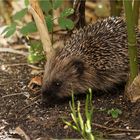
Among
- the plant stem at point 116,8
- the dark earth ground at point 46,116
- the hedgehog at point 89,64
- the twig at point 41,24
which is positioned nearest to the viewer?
the dark earth ground at point 46,116

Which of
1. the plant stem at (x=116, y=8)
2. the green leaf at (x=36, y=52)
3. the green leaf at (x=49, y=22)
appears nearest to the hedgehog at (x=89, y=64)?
the green leaf at (x=49, y=22)

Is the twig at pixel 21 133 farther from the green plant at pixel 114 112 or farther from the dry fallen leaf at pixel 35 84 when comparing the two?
the dry fallen leaf at pixel 35 84

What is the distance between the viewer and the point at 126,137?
4055mm

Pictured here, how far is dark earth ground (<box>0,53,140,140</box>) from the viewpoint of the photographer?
4203mm

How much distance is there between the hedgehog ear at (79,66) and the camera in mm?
4855

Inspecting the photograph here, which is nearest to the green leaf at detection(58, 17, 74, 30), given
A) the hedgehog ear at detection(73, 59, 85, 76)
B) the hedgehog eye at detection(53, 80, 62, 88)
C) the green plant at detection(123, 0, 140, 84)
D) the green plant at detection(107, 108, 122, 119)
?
the hedgehog ear at detection(73, 59, 85, 76)

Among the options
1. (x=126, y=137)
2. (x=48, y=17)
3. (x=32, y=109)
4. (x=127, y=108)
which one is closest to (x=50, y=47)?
(x=48, y=17)

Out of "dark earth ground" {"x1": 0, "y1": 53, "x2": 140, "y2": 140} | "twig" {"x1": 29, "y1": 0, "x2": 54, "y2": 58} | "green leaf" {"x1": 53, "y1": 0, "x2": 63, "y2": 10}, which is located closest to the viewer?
"dark earth ground" {"x1": 0, "y1": 53, "x2": 140, "y2": 140}

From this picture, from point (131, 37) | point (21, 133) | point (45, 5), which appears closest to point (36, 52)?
point (45, 5)

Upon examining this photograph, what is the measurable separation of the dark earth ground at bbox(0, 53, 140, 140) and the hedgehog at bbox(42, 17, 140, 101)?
0.15 meters

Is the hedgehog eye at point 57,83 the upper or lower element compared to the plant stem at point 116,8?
lower

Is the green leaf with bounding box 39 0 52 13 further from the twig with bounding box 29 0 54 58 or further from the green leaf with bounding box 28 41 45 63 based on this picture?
the green leaf with bounding box 28 41 45 63

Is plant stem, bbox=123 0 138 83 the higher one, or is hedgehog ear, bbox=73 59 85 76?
plant stem, bbox=123 0 138 83

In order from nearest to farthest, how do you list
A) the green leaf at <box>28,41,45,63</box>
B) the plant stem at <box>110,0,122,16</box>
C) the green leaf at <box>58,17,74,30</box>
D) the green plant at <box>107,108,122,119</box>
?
the green plant at <box>107,108,122,119</box> < the green leaf at <box>58,17,74,30</box> < the green leaf at <box>28,41,45,63</box> < the plant stem at <box>110,0,122,16</box>
